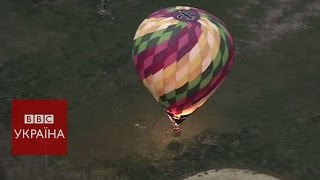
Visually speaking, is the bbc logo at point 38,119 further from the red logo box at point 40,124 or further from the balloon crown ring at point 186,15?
the balloon crown ring at point 186,15

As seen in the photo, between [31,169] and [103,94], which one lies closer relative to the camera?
[31,169]

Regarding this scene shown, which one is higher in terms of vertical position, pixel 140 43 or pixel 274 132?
pixel 140 43

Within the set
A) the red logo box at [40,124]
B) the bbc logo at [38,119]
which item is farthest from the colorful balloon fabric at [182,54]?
the bbc logo at [38,119]

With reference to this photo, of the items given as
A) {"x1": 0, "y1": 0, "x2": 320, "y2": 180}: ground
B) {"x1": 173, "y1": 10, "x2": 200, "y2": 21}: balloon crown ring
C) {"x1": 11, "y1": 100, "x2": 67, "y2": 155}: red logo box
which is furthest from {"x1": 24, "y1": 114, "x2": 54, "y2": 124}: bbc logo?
{"x1": 173, "y1": 10, "x2": 200, "y2": 21}: balloon crown ring

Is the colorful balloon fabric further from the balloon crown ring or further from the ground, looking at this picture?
the ground

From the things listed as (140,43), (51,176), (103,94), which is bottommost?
(51,176)

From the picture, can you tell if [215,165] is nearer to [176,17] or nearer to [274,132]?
[274,132]

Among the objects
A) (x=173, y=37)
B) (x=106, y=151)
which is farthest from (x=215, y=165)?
(x=173, y=37)

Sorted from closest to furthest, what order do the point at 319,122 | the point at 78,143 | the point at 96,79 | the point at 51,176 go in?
the point at 51,176 < the point at 78,143 < the point at 319,122 < the point at 96,79
